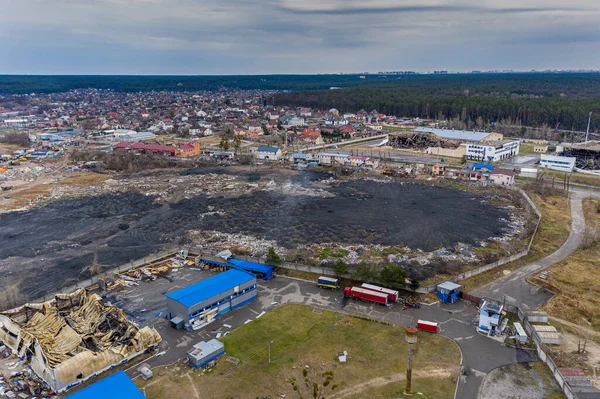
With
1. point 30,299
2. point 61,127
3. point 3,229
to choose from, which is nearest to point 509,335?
point 30,299

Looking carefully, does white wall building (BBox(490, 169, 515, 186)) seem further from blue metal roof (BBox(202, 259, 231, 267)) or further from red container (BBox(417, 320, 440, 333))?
blue metal roof (BBox(202, 259, 231, 267))

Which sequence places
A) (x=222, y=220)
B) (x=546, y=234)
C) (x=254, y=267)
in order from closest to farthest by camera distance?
(x=254, y=267), (x=546, y=234), (x=222, y=220)

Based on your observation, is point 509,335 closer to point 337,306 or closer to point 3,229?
point 337,306

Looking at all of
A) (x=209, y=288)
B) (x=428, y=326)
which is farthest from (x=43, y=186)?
(x=428, y=326)

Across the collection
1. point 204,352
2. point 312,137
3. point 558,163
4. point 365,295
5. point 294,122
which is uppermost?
point 294,122

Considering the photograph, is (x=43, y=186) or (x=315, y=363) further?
(x=43, y=186)

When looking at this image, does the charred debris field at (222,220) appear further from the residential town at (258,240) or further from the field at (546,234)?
the field at (546,234)

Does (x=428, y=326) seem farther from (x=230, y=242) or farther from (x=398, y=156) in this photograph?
→ (x=398, y=156)
